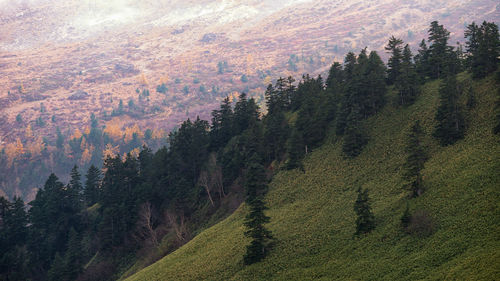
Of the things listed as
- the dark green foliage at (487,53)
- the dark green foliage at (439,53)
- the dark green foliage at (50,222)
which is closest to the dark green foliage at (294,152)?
the dark green foliage at (439,53)

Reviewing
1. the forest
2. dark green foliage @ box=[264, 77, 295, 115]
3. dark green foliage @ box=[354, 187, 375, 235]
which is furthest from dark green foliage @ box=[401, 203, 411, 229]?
dark green foliage @ box=[264, 77, 295, 115]

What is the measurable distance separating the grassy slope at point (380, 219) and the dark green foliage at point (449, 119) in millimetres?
1552

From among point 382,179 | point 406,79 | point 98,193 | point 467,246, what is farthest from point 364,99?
point 98,193

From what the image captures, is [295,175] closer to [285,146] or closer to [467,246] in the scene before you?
[285,146]

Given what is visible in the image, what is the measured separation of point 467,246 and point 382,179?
79.3 feet

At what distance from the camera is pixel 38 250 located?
102m

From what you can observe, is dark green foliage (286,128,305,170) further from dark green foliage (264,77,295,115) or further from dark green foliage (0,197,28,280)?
dark green foliage (0,197,28,280)

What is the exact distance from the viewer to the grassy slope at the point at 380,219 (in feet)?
123

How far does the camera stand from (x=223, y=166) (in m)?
92.6

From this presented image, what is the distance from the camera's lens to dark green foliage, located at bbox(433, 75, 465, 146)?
59906 millimetres

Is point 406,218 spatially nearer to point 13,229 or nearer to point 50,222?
point 50,222

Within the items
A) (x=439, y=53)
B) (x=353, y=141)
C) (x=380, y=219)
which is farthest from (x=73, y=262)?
(x=439, y=53)

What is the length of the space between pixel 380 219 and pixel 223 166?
49.4m

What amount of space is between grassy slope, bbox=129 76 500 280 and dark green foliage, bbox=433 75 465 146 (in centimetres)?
155
